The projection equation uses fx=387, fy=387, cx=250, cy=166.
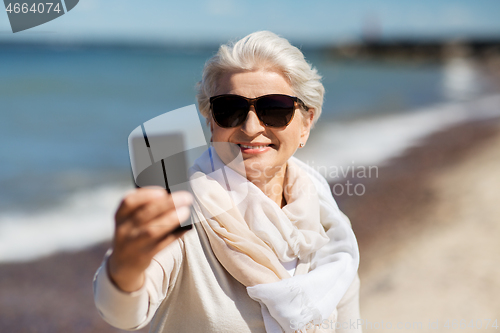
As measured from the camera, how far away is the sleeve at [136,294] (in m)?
0.97

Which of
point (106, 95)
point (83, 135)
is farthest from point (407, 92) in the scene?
point (83, 135)

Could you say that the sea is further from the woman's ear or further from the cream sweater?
the cream sweater

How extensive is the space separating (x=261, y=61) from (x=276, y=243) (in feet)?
2.54

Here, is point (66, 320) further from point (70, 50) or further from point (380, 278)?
point (70, 50)

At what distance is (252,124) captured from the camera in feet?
5.45

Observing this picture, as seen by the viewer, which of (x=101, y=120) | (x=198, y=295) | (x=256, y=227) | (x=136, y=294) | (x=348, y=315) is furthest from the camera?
(x=101, y=120)

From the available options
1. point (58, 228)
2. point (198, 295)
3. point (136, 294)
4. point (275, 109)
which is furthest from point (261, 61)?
point (58, 228)

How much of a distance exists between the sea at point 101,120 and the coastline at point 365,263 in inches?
19.3

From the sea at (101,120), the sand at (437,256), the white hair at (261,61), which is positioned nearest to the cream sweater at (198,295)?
the white hair at (261,61)

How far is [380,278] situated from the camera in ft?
13.8

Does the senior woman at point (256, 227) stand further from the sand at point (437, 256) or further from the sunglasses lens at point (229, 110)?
the sand at point (437, 256)

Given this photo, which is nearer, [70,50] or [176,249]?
[176,249]

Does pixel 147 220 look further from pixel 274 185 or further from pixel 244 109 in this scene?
pixel 274 185

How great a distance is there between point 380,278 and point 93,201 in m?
5.46
